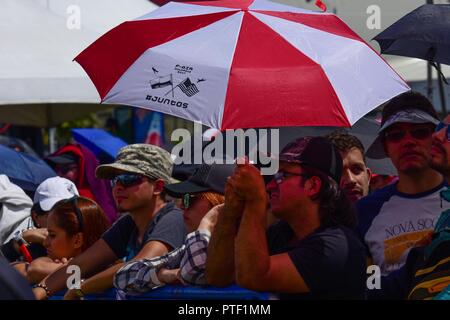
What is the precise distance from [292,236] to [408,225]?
27.6 inches

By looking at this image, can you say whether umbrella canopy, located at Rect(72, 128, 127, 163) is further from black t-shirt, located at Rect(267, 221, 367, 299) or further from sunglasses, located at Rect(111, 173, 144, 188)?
black t-shirt, located at Rect(267, 221, 367, 299)

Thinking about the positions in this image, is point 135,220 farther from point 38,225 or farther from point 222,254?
point 38,225

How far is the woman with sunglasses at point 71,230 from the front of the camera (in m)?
5.45

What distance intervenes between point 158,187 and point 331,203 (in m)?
1.43

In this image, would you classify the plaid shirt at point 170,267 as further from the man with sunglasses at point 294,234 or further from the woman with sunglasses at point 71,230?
the woman with sunglasses at point 71,230

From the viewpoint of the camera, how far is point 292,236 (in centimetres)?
419

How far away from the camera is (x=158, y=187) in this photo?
5.29 m

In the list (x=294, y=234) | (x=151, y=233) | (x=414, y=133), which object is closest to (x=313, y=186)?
(x=294, y=234)

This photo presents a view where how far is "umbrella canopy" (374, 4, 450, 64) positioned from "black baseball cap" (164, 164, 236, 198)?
1.16 meters

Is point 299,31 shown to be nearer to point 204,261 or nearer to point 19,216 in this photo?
point 204,261

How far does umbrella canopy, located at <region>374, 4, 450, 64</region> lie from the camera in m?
5.12

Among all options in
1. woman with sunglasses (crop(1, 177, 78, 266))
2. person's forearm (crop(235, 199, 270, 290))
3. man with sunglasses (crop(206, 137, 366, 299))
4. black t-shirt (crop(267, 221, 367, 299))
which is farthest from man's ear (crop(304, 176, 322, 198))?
woman with sunglasses (crop(1, 177, 78, 266))
